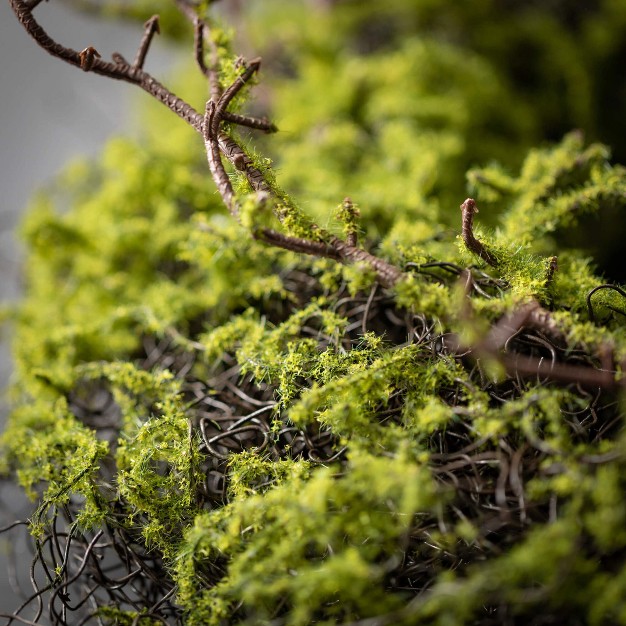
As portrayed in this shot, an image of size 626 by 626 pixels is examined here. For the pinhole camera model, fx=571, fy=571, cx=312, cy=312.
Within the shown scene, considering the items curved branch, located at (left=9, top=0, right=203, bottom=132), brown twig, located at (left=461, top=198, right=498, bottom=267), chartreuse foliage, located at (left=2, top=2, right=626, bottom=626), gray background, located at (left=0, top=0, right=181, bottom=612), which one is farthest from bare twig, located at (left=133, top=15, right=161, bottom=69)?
gray background, located at (left=0, top=0, right=181, bottom=612)

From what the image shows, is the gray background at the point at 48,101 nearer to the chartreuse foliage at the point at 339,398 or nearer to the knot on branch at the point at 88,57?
the chartreuse foliage at the point at 339,398

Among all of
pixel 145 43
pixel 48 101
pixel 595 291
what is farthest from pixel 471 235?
pixel 48 101

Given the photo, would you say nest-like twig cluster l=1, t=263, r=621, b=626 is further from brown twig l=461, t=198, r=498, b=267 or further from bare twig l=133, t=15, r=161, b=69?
bare twig l=133, t=15, r=161, b=69

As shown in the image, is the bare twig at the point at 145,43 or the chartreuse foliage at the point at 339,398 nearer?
the chartreuse foliage at the point at 339,398

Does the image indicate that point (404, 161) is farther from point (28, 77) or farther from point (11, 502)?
point (28, 77)

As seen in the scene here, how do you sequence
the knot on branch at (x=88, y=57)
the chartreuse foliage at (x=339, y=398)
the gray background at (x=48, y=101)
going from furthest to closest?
the gray background at (x=48, y=101), the knot on branch at (x=88, y=57), the chartreuse foliage at (x=339, y=398)

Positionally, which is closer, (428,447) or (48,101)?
(428,447)

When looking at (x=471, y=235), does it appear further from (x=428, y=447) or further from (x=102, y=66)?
(x=102, y=66)

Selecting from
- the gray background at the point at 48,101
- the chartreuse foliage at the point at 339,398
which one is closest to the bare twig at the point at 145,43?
the chartreuse foliage at the point at 339,398

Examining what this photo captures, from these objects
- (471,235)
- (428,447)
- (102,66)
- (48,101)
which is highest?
(48,101)
